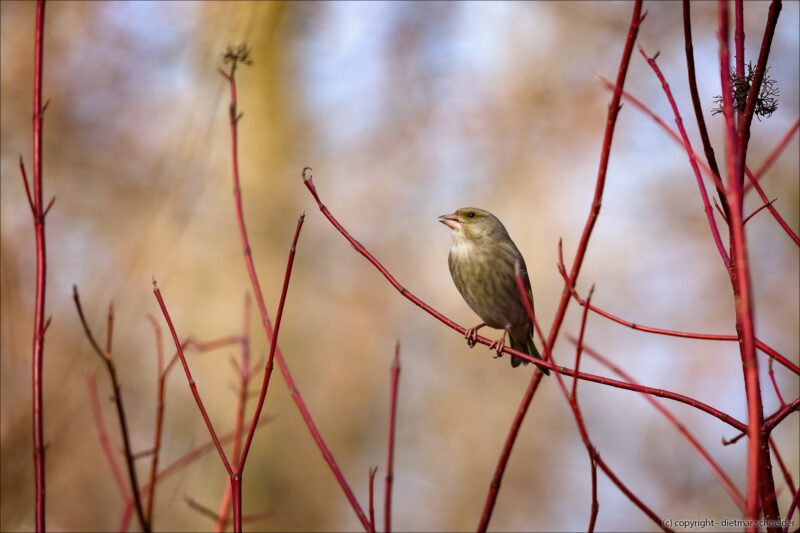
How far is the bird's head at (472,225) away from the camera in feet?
15.6

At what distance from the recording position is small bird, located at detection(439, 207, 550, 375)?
15.2 ft

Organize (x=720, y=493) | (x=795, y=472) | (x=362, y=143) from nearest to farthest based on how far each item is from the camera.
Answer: (x=795, y=472)
(x=720, y=493)
(x=362, y=143)

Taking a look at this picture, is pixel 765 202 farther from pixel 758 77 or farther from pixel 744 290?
pixel 744 290

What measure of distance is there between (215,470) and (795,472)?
6655 millimetres

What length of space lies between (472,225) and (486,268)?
0.29 m

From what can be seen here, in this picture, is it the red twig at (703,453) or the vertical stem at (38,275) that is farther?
the vertical stem at (38,275)

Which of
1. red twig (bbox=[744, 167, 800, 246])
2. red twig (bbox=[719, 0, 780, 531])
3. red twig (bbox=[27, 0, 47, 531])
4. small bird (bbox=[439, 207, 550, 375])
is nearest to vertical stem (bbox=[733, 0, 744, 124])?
red twig (bbox=[744, 167, 800, 246])

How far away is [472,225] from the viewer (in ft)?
15.6

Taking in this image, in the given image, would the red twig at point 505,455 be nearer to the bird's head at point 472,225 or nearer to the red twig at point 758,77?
the red twig at point 758,77

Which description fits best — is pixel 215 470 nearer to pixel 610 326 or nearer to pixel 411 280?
pixel 411 280

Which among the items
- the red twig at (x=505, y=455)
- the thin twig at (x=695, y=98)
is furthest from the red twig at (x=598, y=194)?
the thin twig at (x=695, y=98)

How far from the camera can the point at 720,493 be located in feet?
32.5

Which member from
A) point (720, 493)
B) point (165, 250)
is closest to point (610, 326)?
point (720, 493)

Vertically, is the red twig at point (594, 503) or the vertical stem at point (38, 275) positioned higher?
the vertical stem at point (38, 275)
